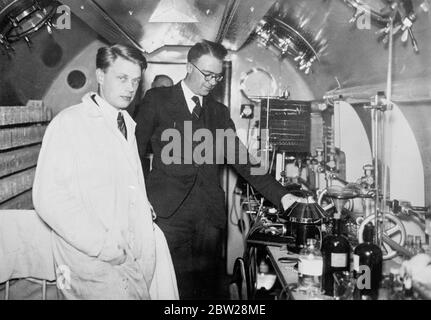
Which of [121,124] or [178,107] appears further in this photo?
[178,107]

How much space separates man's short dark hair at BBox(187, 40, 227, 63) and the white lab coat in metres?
0.57

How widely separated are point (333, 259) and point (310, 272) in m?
0.12

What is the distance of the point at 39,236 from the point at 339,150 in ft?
6.32

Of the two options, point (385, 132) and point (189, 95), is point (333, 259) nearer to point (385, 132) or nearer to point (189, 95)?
point (385, 132)

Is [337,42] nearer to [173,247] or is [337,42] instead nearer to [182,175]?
[182,175]

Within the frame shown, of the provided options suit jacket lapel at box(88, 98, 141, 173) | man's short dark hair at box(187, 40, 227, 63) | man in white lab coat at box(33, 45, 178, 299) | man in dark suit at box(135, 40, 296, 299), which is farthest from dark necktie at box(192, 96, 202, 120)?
suit jacket lapel at box(88, 98, 141, 173)

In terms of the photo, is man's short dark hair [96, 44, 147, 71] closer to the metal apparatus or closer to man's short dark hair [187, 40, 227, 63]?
man's short dark hair [187, 40, 227, 63]

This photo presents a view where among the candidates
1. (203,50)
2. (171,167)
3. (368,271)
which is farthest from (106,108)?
(368,271)

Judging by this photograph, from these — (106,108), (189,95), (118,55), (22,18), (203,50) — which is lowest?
(106,108)

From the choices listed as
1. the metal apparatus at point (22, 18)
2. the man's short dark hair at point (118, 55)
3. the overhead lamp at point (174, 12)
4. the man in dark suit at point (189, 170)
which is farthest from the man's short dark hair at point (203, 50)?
the metal apparatus at point (22, 18)

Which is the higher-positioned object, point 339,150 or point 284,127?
point 284,127

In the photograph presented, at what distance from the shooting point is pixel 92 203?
181 cm
